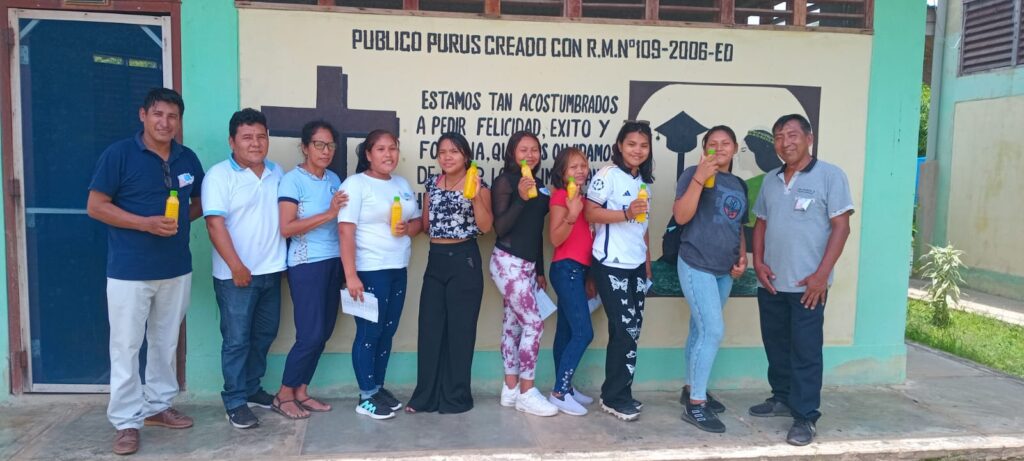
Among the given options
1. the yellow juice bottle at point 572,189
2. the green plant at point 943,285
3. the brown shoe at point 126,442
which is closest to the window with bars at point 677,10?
the yellow juice bottle at point 572,189

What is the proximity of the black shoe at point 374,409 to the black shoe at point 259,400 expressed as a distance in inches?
22.6

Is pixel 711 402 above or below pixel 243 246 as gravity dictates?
below

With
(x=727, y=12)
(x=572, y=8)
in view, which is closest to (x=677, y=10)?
(x=727, y=12)

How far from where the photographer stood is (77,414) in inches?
166

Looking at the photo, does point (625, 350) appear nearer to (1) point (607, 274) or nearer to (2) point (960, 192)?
(1) point (607, 274)

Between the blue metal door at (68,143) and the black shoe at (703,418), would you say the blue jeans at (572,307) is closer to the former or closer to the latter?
the black shoe at (703,418)

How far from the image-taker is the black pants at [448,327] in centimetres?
421

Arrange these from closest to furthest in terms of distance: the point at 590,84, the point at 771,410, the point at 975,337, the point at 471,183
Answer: the point at 471,183 < the point at 771,410 < the point at 590,84 < the point at 975,337

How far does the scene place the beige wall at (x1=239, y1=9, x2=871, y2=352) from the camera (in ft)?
14.5

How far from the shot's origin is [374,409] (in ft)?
13.9

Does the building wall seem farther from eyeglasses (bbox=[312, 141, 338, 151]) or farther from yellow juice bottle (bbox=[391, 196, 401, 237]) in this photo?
eyeglasses (bbox=[312, 141, 338, 151])

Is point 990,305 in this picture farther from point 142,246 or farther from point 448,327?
point 142,246

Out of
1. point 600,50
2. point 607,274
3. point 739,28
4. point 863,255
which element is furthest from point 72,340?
point 863,255

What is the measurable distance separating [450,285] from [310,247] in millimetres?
839
